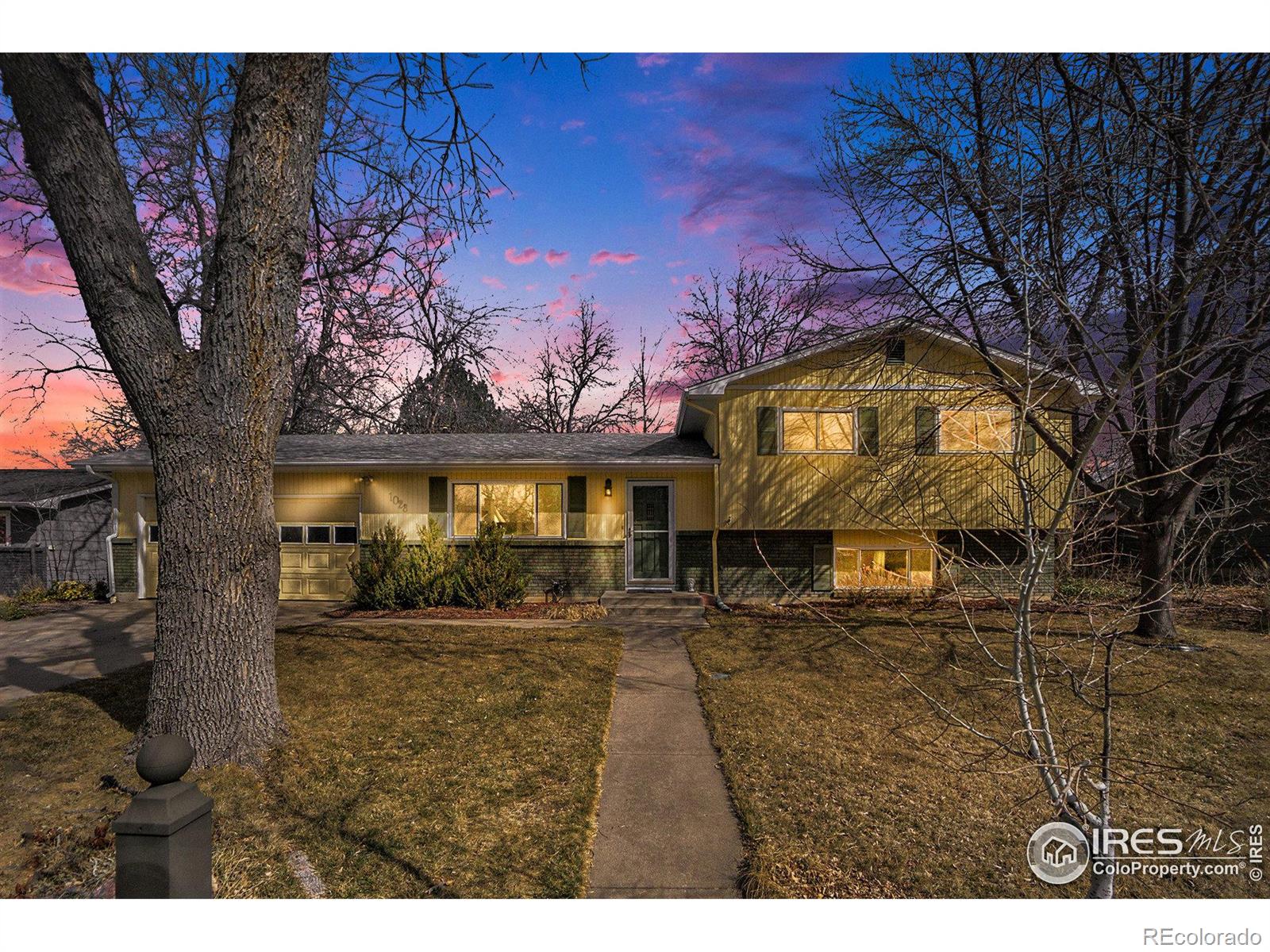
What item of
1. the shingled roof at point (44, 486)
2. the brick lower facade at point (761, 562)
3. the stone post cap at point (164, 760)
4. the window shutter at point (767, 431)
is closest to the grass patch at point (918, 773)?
the stone post cap at point (164, 760)

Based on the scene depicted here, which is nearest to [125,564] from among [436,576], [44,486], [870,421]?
[44,486]

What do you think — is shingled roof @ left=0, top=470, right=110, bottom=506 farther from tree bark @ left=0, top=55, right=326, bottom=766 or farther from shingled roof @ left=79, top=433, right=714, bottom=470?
tree bark @ left=0, top=55, right=326, bottom=766

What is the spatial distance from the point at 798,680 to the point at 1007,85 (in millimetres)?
6514

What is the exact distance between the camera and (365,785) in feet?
13.3

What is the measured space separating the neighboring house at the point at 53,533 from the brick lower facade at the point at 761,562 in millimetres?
13806

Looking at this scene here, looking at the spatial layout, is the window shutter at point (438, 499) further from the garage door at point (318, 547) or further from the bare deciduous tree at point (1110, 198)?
the bare deciduous tree at point (1110, 198)

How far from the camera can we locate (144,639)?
8.91 metres

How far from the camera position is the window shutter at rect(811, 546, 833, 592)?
38.7 feet

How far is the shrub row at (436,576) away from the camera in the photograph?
11.0m

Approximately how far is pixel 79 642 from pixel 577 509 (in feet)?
26.9

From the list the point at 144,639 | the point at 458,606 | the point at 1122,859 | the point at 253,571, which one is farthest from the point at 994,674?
the point at 144,639

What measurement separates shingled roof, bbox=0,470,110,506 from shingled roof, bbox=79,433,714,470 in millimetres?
3160

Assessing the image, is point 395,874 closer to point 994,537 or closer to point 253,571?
point 253,571

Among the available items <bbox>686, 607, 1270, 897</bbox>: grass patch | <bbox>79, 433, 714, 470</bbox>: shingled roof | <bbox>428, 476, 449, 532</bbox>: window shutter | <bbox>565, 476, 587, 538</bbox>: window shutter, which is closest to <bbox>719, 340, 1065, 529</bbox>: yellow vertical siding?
<bbox>79, 433, 714, 470</bbox>: shingled roof
